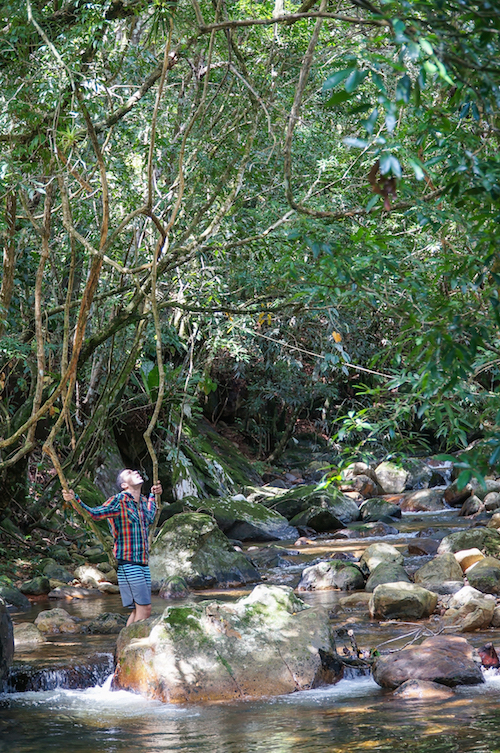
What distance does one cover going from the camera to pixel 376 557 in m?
10.2

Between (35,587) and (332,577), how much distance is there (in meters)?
3.84

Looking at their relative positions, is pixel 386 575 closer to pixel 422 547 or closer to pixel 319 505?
pixel 422 547

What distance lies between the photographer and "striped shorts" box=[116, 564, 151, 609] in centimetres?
680

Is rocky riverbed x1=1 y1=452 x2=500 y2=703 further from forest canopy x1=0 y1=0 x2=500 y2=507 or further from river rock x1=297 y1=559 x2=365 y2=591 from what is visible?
forest canopy x1=0 y1=0 x2=500 y2=507

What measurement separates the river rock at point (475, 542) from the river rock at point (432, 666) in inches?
190

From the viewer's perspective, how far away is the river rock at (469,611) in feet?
24.1

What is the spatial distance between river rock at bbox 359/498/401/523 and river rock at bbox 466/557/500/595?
19.0ft

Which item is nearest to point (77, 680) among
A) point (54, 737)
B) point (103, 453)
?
point (54, 737)

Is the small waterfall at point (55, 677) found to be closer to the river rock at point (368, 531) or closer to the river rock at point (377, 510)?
the river rock at point (368, 531)

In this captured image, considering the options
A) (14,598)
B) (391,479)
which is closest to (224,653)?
(14,598)

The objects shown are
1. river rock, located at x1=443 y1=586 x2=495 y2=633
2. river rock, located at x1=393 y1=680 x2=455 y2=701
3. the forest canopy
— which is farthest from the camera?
river rock, located at x1=443 y1=586 x2=495 y2=633

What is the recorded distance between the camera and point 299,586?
32.9 feet

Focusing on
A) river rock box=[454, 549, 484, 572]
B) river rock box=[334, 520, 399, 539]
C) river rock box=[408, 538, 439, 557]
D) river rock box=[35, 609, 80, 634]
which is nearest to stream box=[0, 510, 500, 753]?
river rock box=[35, 609, 80, 634]

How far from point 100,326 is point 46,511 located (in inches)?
139
